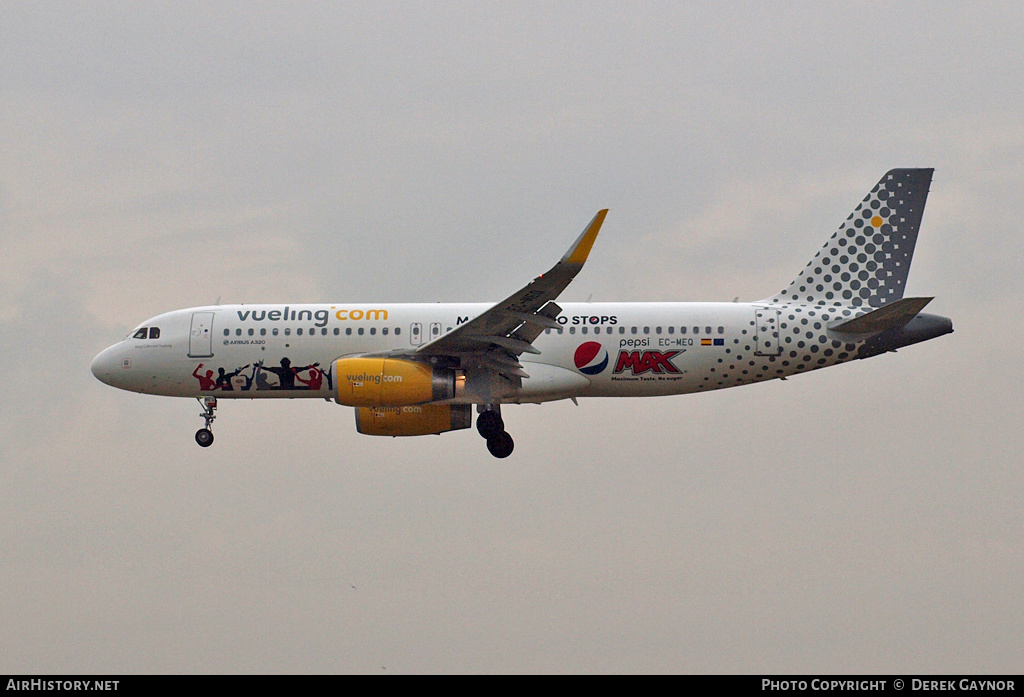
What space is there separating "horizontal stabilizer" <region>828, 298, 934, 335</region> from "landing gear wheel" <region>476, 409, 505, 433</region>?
7818mm

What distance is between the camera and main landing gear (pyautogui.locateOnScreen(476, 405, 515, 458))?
29594 mm

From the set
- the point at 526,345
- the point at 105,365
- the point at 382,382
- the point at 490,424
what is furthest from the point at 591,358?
the point at 105,365

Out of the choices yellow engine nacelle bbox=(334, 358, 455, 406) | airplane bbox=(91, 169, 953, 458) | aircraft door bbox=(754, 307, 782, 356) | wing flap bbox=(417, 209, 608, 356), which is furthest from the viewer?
aircraft door bbox=(754, 307, 782, 356)

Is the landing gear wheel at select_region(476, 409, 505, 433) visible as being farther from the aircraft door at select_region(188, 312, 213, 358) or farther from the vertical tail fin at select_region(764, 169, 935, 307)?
the vertical tail fin at select_region(764, 169, 935, 307)

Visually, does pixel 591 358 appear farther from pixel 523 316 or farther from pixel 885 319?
pixel 885 319

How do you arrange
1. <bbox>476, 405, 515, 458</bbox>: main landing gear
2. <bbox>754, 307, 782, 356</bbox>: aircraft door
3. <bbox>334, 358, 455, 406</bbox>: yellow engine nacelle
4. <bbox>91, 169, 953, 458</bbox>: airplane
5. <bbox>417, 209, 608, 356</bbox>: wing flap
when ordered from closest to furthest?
<bbox>417, 209, 608, 356</bbox>: wing flap < <bbox>334, 358, 455, 406</bbox>: yellow engine nacelle < <bbox>91, 169, 953, 458</bbox>: airplane < <bbox>754, 307, 782, 356</bbox>: aircraft door < <bbox>476, 405, 515, 458</bbox>: main landing gear

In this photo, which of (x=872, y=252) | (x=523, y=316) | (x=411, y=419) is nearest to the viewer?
(x=523, y=316)

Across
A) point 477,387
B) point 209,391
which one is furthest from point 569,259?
point 209,391

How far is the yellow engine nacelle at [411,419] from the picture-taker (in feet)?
99.0

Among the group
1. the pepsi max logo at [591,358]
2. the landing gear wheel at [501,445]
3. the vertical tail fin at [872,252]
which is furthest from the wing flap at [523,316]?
the vertical tail fin at [872,252]

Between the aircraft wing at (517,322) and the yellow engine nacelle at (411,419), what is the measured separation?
9.22 feet

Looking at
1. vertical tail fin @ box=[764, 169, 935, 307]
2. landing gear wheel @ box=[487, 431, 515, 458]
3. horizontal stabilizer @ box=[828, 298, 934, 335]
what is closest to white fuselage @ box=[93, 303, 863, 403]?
horizontal stabilizer @ box=[828, 298, 934, 335]

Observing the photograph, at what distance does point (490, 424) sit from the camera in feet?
97.1

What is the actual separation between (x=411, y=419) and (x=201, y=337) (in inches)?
211
